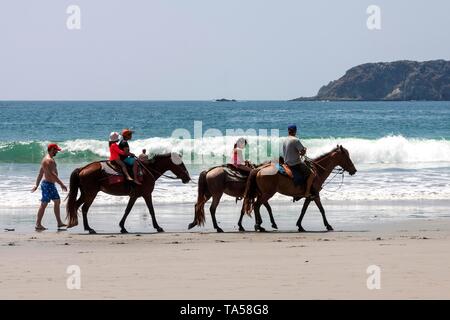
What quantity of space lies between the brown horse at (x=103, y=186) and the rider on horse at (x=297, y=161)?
192 cm

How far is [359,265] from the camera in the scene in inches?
425

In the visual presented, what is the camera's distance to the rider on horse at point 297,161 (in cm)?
1548

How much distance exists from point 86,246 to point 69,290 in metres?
4.17

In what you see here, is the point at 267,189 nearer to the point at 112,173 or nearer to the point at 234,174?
the point at 234,174

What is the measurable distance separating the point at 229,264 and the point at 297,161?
4.85 m

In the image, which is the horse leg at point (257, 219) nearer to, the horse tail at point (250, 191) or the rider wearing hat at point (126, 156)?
the horse tail at point (250, 191)

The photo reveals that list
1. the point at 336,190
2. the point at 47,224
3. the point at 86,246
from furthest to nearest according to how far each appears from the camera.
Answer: the point at 336,190
the point at 47,224
the point at 86,246

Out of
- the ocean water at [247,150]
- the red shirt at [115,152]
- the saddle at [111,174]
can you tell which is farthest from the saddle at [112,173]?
the ocean water at [247,150]

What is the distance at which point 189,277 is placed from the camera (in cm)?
1011

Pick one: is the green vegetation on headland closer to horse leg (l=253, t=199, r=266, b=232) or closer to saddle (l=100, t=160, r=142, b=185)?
horse leg (l=253, t=199, r=266, b=232)

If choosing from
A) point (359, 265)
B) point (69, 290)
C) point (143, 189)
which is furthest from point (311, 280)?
point (143, 189)
